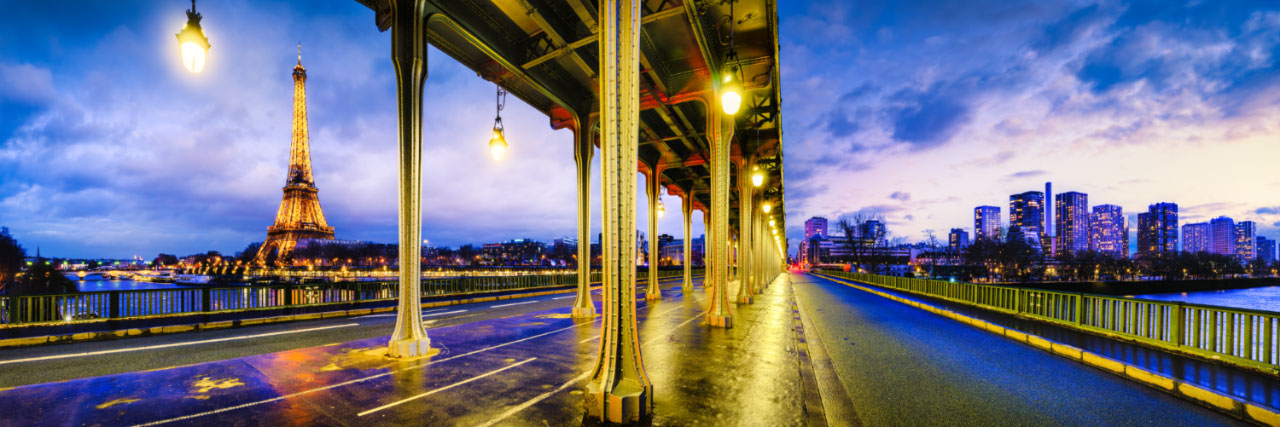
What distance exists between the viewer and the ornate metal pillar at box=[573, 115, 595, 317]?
13070mm

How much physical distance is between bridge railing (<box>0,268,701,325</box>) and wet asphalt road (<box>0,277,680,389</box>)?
1740 mm

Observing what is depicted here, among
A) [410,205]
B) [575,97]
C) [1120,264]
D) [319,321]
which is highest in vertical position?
[575,97]

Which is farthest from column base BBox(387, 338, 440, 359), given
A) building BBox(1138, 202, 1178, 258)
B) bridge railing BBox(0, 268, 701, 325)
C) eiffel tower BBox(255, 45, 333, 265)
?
building BBox(1138, 202, 1178, 258)

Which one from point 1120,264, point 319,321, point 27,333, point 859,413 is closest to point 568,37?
point 859,413

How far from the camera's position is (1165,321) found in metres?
8.70

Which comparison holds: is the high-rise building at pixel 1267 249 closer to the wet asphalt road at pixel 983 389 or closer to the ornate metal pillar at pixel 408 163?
the wet asphalt road at pixel 983 389

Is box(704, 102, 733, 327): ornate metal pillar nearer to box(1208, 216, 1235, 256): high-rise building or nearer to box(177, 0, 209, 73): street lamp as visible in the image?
box(177, 0, 209, 73): street lamp

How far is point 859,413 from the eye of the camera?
5.39 metres

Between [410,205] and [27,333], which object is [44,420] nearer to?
[410,205]

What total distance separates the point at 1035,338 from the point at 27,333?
21482mm

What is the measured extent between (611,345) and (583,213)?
334 inches

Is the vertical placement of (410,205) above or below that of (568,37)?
below

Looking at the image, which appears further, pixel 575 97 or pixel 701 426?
pixel 575 97

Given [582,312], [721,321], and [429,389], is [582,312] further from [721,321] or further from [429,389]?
[429,389]
